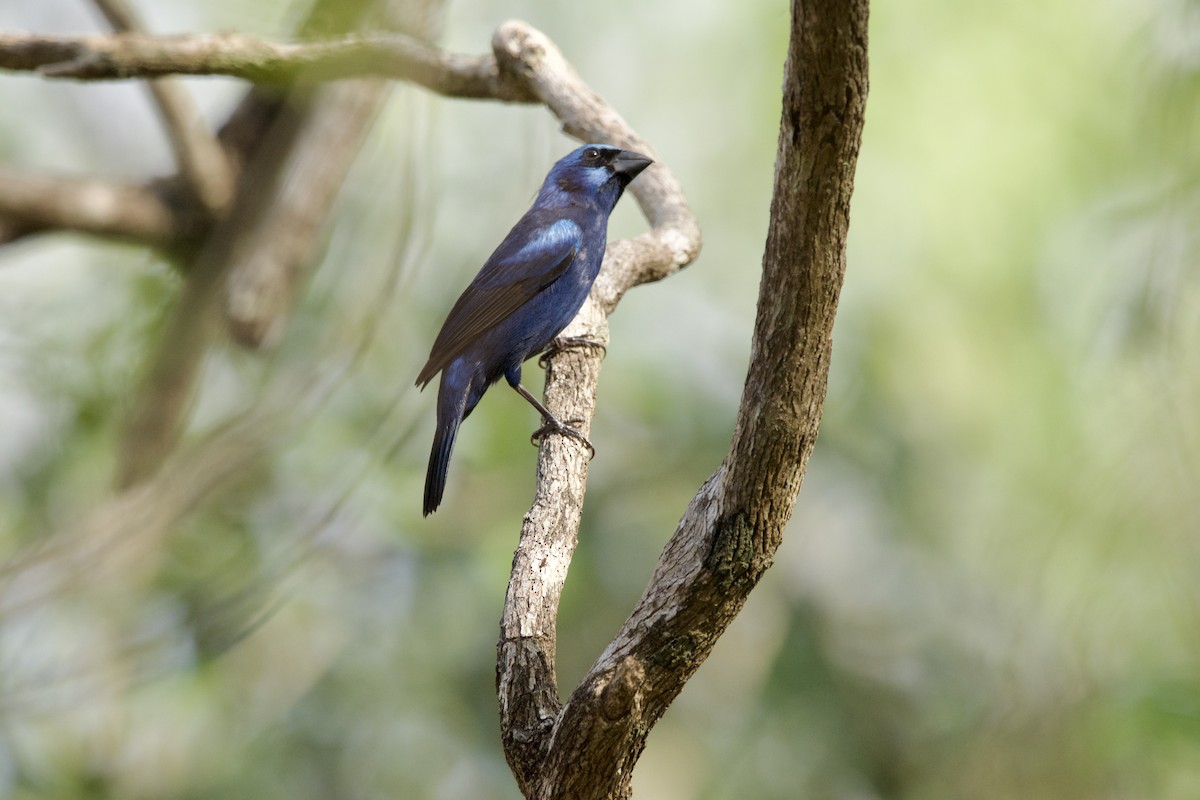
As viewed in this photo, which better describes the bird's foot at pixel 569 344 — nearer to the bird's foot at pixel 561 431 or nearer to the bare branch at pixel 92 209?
the bird's foot at pixel 561 431

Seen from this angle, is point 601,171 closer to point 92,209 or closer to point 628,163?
point 628,163

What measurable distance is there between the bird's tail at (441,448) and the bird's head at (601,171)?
3.31 ft

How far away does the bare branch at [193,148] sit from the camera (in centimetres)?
546

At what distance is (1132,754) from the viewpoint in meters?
5.26

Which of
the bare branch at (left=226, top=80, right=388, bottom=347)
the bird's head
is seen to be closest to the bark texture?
the bird's head

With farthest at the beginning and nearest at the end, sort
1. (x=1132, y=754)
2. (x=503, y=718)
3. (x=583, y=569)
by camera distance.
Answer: (x=583, y=569) < (x=1132, y=754) < (x=503, y=718)

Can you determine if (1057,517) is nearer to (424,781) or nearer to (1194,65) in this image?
(1194,65)

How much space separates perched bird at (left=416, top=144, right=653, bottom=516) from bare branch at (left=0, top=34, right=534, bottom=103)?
85 centimetres

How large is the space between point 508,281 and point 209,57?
4.28 feet

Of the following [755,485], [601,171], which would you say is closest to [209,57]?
[601,171]

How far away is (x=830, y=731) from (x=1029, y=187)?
3.35m

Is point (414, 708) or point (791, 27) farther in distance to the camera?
point (414, 708)

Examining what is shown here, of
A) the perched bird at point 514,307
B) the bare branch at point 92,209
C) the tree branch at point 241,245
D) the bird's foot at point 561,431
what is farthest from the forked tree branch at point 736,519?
the bare branch at point 92,209

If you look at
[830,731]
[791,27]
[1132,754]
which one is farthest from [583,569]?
[791,27]
